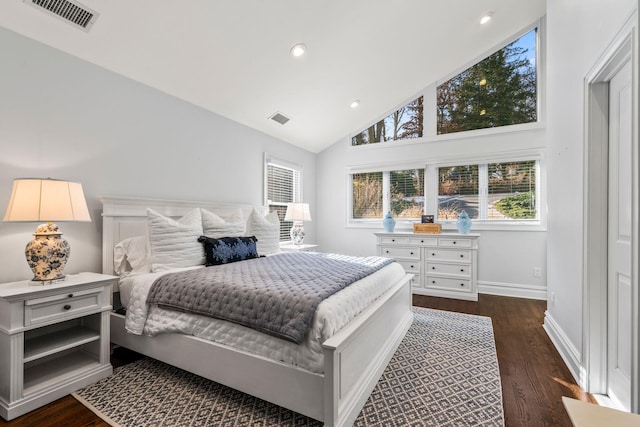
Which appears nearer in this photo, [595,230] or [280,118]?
[595,230]

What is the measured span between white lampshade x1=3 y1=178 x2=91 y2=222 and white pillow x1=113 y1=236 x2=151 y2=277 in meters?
0.58

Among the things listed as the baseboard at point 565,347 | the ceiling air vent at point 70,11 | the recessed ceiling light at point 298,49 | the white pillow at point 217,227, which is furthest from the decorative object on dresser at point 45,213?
the baseboard at point 565,347

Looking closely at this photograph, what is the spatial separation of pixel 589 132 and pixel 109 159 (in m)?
3.63

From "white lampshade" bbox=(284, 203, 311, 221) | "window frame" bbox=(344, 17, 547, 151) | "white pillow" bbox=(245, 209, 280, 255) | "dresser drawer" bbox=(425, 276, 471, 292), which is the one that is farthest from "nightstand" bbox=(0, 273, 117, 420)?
"window frame" bbox=(344, 17, 547, 151)

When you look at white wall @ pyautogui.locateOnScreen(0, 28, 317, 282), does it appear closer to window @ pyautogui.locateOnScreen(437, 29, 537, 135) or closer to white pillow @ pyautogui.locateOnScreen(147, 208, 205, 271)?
white pillow @ pyautogui.locateOnScreen(147, 208, 205, 271)

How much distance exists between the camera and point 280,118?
422 cm

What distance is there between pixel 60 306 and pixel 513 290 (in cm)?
485

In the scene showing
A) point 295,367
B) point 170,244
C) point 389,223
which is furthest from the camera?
point 389,223

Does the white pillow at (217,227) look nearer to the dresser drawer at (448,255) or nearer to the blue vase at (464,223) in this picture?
the dresser drawer at (448,255)

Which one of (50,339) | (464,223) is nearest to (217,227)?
(50,339)

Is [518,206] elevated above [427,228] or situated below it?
above

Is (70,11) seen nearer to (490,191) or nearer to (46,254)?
(46,254)

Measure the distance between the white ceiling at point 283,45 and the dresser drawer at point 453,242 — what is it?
Result: 2.26m

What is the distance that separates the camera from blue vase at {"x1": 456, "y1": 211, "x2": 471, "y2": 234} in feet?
13.8
